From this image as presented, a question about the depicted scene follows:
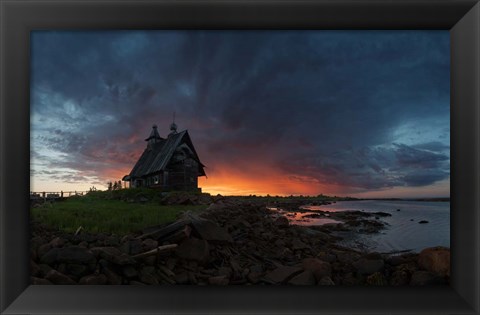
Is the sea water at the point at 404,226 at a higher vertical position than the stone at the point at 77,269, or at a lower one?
higher

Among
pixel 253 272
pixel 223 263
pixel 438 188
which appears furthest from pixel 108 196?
pixel 438 188

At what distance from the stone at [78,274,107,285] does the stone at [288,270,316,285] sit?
5.40 ft

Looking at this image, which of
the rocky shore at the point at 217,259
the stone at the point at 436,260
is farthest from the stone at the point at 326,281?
the stone at the point at 436,260

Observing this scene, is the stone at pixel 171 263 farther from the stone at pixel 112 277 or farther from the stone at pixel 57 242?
the stone at pixel 57 242

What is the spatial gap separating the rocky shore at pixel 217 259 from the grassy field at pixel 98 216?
0.22ft

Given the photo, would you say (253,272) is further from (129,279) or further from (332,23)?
(332,23)

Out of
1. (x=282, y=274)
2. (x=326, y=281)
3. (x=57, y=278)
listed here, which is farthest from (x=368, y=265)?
(x=57, y=278)

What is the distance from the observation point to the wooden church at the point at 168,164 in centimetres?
220

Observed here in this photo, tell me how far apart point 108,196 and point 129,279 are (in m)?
0.77

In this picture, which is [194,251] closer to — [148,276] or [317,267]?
[148,276]

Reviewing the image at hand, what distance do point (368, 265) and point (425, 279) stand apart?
480mm

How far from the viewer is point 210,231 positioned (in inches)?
87.5

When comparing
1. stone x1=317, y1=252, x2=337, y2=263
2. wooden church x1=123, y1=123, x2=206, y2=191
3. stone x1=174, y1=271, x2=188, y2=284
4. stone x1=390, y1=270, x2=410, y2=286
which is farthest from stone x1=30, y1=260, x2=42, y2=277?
stone x1=390, y1=270, x2=410, y2=286

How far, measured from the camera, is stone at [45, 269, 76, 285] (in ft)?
6.86
